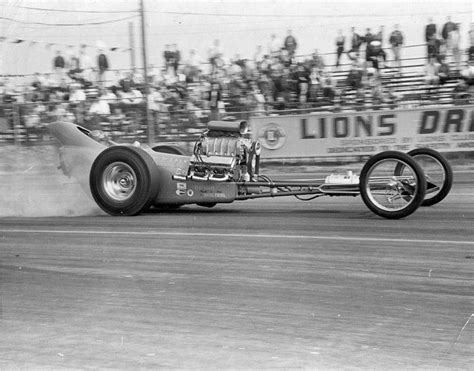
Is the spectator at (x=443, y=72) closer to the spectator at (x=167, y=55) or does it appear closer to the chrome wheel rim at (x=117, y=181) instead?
the spectator at (x=167, y=55)

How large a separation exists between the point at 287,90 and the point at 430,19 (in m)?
3.62

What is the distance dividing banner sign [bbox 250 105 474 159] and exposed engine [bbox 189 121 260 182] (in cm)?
734

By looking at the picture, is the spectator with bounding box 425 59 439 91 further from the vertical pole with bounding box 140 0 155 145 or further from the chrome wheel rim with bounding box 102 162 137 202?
the chrome wheel rim with bounding box 102 162 137 202

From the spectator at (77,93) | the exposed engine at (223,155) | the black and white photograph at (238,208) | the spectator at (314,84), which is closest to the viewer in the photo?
the black and white photograph at (238,208)

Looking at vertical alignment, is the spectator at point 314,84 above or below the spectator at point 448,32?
below

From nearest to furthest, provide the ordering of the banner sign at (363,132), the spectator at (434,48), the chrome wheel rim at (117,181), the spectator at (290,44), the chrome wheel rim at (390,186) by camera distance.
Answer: the chrome wheel rim at (390,186) → the chrome wheel rim at (117,181) → the banner sign at (363,132) → the spectator at (434,48) → the spectator at (290,44)

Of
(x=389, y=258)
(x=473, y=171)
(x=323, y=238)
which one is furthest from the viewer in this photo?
(x=473, y=171)

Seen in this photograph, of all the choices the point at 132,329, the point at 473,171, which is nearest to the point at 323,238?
the point at 132,329

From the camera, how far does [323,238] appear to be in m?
7.77

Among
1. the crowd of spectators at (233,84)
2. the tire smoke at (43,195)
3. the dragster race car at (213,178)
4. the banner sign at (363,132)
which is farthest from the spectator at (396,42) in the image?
the tire smoke at (43,195)

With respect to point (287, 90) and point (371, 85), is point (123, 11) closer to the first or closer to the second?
point (287, 90)

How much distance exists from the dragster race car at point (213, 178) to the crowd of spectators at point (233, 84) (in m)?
7.54

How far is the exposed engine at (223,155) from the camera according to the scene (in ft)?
31.2

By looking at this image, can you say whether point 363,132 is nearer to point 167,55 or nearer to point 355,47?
point 355,47
